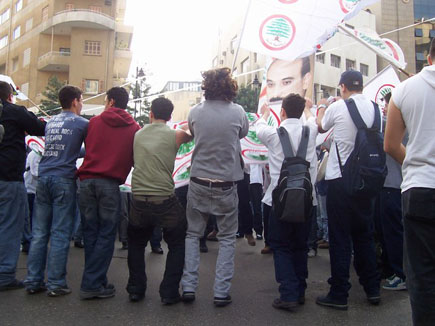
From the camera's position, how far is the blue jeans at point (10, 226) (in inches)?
170

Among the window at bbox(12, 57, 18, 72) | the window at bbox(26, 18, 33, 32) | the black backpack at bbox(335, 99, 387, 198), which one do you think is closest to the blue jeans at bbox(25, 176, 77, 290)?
the black backpack at bbox(335, 99, 387, 198)

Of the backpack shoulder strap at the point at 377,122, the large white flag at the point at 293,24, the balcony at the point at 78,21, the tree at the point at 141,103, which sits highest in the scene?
the balcony at the point at 78,21

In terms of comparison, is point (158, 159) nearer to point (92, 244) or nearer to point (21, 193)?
point (92, 244)

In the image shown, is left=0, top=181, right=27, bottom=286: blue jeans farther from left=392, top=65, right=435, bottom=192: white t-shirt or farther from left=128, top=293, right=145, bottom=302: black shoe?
left=392, top=65, right=435, bottom=192: white t-shirt

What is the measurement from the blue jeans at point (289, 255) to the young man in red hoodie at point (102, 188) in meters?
1.49

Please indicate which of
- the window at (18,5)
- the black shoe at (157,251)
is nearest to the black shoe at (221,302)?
the black shoe at (157,251)

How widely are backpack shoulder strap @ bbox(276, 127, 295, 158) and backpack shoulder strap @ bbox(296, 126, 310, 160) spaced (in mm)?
73

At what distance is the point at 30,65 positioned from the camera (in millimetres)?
36875

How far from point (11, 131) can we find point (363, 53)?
37.1 metres

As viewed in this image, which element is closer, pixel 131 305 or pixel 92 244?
pixel 131 305

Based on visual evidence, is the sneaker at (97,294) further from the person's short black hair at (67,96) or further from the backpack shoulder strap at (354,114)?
the backpack shoulder strap at (354,114)

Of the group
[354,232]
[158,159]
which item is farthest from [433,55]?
[158,159]

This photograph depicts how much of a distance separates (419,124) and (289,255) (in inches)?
73.9

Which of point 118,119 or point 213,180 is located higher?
point 118,119
